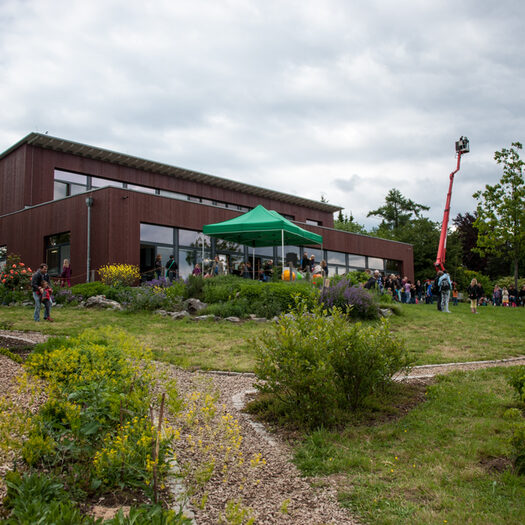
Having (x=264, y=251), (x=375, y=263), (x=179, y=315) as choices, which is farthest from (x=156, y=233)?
(x=375, y=263)

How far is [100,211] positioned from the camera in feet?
62.8

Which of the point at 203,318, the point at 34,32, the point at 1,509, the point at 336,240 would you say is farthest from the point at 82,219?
the point at 1,509

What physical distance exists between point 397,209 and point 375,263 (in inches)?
1344

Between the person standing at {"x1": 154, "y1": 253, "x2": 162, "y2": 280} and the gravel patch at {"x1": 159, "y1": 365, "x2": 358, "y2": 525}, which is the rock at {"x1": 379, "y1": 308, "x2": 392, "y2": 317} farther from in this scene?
the gravel patch at {"x1": 159, "y1": 365, "x2": 358, "y2": 525}

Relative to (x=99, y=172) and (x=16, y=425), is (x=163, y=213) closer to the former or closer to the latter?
(x=99, y=172)

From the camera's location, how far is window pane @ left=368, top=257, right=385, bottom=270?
30987 mm

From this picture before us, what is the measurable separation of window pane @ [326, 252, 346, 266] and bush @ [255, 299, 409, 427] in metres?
23.0

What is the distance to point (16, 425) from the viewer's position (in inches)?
126

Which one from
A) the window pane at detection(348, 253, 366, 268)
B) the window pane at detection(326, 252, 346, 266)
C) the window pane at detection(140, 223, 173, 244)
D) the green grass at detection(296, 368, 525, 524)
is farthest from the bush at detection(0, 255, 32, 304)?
the window pane at detection(348, 253, 366, 268)

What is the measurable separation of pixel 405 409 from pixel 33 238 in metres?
20.3

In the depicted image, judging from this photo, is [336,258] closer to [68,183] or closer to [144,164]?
Result: [144,164]

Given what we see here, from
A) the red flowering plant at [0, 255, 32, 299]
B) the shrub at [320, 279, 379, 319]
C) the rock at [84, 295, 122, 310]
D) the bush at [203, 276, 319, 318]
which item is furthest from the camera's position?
the red flowering plant at [0, 255, 32, 299]

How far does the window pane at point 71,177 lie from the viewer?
73.8ft

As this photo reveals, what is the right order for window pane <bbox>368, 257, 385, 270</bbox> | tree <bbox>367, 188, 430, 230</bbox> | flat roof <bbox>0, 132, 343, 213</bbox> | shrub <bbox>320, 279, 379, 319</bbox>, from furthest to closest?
tree <bbox>367, 188, 430, 230</bbox>, window pane <bbox>368, 257, 385, 270</bbox>, flat roof <bbox>0, 132, 343, 213</bbox>, shrub <bbox>320, 279, 379, 319</bbox>
